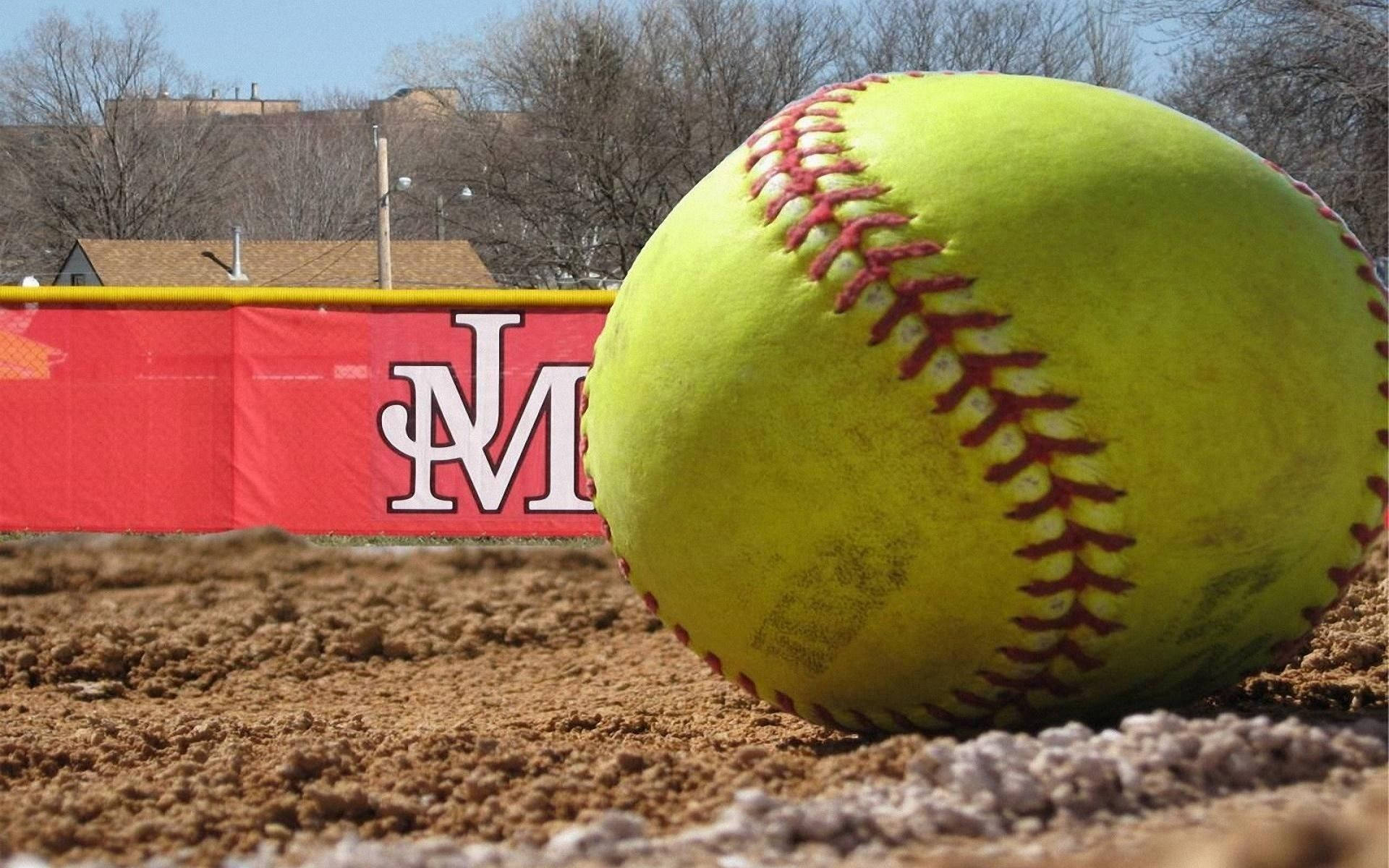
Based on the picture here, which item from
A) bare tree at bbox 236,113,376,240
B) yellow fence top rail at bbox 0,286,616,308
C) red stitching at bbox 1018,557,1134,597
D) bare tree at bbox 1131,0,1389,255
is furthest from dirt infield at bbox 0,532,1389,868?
bare tree at bbox 236,113,376,240

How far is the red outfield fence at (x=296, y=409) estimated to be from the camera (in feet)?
27.3

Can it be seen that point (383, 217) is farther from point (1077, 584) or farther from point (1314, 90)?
point (1077, 584)

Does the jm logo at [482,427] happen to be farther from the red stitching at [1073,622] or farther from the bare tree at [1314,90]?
the bare tree at [1314,90]

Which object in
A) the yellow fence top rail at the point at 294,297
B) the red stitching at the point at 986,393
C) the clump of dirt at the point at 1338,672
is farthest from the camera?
the yellow fence top rail at the point at 294,297

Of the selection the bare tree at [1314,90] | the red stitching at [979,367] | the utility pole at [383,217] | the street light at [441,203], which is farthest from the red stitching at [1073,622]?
the street light at [441,203]

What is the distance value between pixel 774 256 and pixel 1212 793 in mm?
1252

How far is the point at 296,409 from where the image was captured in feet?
27.7

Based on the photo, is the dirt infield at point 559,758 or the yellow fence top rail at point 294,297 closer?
the dirt infield at point 559,758

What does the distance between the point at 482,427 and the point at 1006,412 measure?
19.4 ft

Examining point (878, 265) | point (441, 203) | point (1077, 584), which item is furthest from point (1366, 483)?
point (441, 203)

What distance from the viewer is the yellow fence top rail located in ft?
27.8

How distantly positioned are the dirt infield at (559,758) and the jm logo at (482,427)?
2.12 metres

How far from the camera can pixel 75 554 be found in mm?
7176

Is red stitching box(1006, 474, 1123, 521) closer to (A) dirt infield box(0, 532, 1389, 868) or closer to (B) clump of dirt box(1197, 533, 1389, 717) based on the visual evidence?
(A) dirt infield box(0, 532, 1389, 868)
